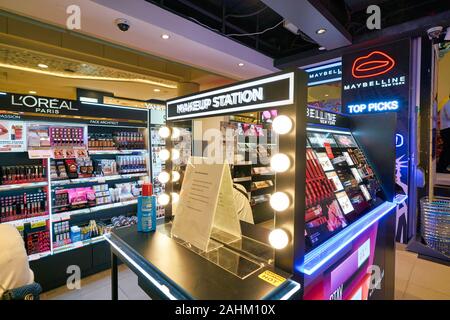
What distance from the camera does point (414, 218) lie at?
3924 mm

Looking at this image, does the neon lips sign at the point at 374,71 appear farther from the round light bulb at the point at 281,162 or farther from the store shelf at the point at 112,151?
the round light bulb at the point at 281,162

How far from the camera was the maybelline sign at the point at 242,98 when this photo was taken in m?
1.01

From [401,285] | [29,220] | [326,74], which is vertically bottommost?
[401,285]

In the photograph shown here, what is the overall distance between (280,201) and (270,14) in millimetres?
4360

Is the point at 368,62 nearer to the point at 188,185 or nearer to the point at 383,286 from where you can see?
the point at 383,286

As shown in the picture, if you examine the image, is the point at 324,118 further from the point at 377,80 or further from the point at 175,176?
the point at 377,80

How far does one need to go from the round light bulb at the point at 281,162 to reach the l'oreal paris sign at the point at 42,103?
2779mm

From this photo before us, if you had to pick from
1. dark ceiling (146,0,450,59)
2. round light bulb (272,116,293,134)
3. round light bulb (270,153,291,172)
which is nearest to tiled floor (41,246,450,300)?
round light bulb (270,153,291,172)

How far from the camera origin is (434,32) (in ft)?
11.9

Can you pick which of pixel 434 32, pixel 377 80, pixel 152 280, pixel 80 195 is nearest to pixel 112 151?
pixel 80 195

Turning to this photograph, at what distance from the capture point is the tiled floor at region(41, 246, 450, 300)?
2.60 m

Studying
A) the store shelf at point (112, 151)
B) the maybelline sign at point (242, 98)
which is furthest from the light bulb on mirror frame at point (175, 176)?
the store shelf at point (112, 151)

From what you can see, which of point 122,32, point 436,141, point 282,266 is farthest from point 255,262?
point 436,141

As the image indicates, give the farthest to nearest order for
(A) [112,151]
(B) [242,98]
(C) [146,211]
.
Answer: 1. (A) [112,151]
2. (C) [146,211]
3. (B) [242,98]
